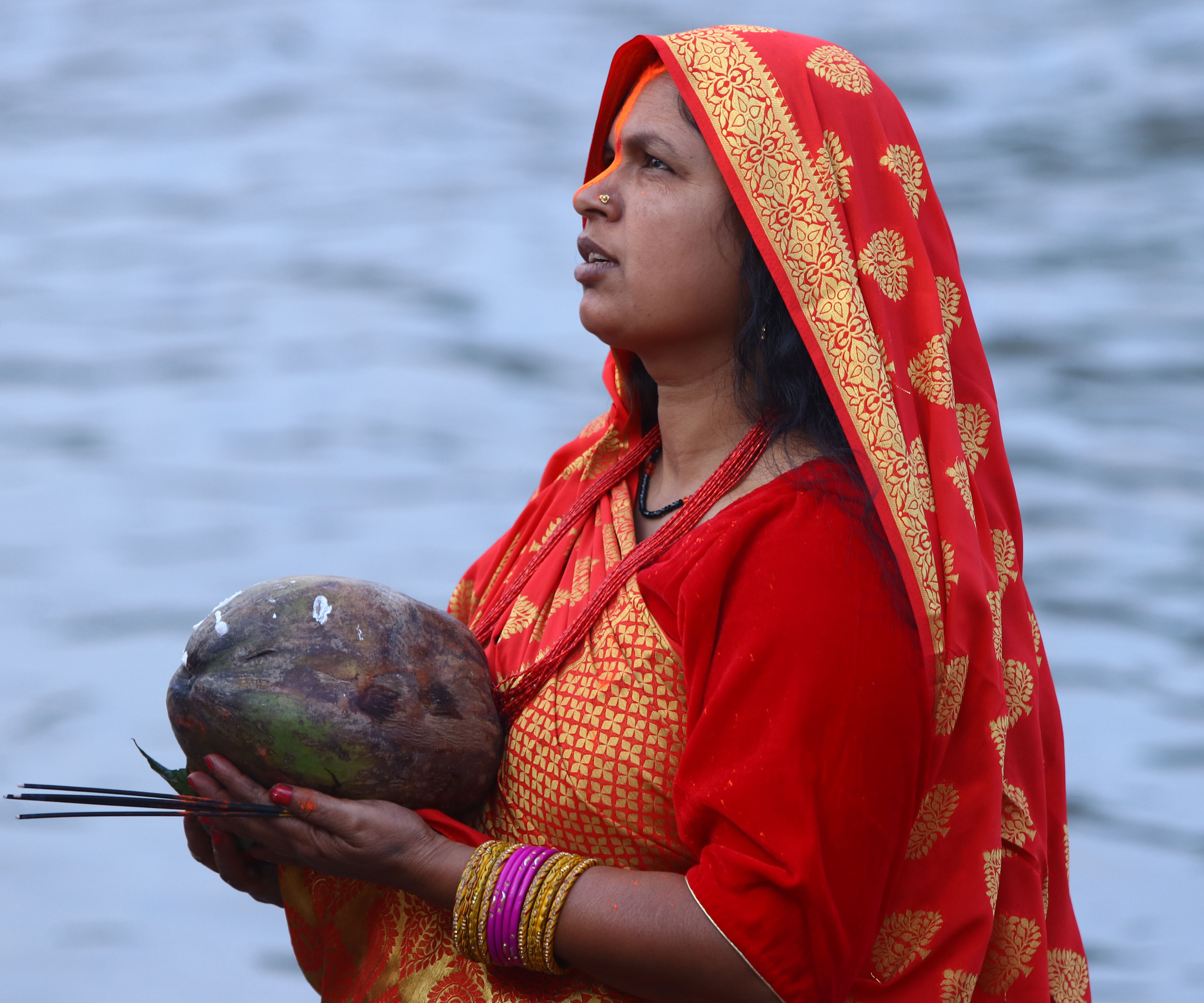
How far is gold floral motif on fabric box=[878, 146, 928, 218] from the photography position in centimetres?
167

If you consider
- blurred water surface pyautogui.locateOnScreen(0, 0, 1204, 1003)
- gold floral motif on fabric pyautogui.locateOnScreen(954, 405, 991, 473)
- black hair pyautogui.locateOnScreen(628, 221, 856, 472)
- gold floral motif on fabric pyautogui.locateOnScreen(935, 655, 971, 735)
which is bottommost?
blurred water surface pyautogui.locateOnScreen(0, 0, 1204, 1003)

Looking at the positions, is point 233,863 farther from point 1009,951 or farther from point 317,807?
point 1009,951

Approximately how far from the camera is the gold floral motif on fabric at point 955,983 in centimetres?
161

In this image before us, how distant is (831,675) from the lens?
1468mm

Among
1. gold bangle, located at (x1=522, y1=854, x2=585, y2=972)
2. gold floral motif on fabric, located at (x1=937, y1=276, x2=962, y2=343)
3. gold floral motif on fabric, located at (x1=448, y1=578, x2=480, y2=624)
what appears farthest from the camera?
gold floral motif on fabric, located at (x1=448, y1=578, x2=480, y2=624)

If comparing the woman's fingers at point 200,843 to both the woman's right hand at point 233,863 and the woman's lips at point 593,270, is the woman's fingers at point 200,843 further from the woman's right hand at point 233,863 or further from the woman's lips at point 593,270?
the woman's lips at point 593,270

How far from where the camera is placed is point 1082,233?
7.09 m

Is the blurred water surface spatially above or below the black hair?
below

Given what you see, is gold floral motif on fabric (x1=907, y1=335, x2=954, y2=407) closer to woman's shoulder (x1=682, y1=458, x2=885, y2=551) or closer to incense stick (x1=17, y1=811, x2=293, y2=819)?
woman's shoulder (x1=682, y1=458, x2=885, y2=551)

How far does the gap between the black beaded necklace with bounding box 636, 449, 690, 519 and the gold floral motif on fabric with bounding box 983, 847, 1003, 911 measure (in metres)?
0.53

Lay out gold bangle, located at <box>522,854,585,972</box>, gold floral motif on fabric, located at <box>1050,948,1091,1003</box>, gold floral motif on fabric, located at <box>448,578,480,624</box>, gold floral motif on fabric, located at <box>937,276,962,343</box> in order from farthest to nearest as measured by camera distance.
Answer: gold floral motif on fabric, located at <box>448,578,480,624</box> → gold floral motif on fabric, located at <box>1050,948,1091,1003</box> → gold floral motif on fabric, located at <box>937,276,962,343</box> → gold bangle, located at <box>522,854,585,972</box>

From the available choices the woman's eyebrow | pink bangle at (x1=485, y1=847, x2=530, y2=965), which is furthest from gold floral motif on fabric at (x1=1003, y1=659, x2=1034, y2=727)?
the woman's eyebrow

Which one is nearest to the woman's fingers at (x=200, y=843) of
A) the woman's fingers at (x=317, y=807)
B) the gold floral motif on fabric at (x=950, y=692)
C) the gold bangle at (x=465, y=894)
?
the woman's fingers at (x=317, y=807)

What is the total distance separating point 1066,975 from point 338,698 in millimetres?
985
